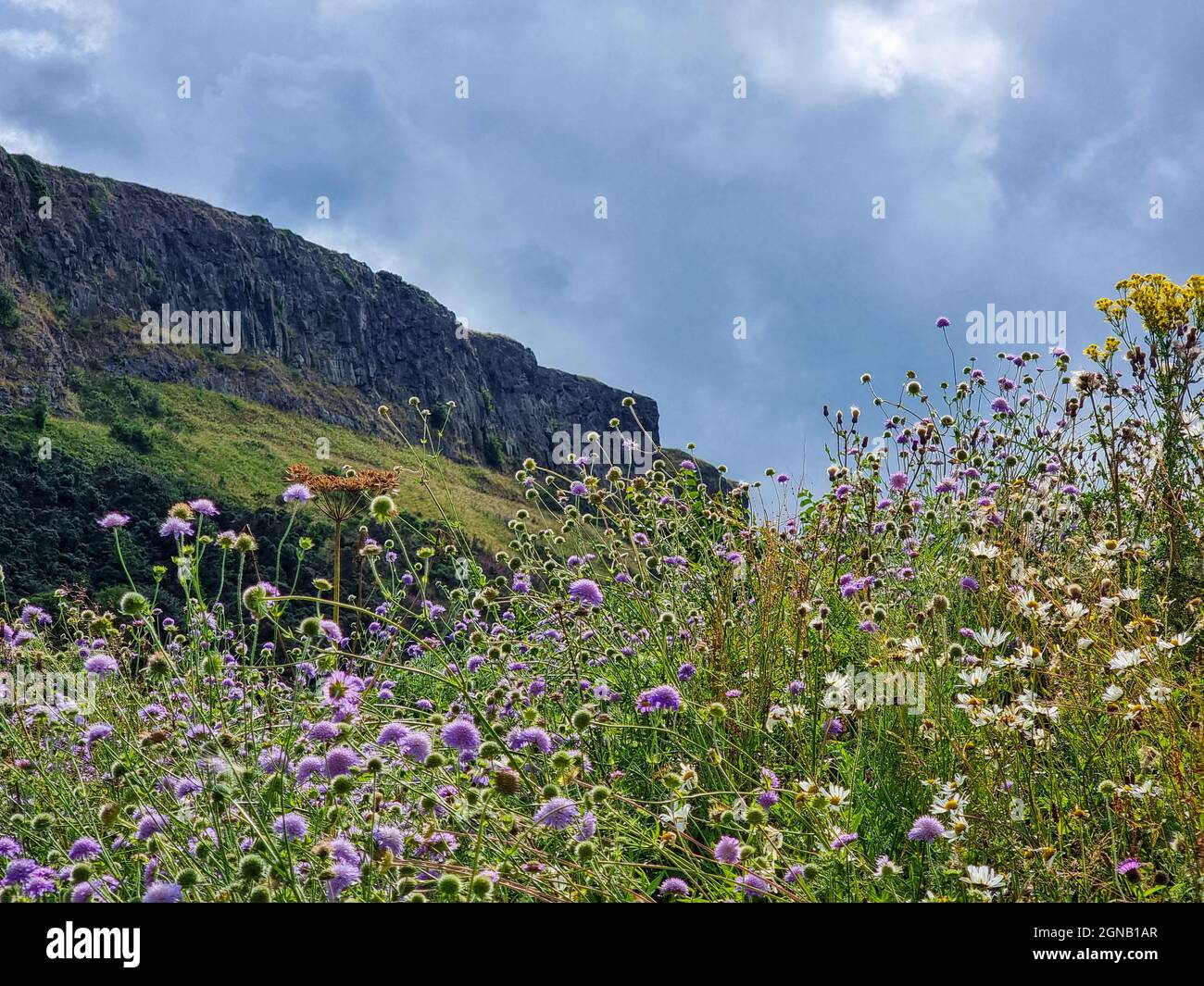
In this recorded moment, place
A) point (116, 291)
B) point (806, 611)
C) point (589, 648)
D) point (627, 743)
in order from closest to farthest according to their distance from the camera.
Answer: point (806, 611)
point (627, 743)
point (589, 648)
point (116, 291)

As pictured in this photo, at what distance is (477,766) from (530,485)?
225 cm

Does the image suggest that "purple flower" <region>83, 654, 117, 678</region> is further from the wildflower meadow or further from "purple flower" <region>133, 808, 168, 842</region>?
"purple flower" <region>133, 808, 168, 842</region>

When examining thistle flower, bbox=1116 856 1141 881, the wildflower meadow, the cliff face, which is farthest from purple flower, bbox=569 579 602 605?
the cliff face

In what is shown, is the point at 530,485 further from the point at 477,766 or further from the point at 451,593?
the point at 477,766

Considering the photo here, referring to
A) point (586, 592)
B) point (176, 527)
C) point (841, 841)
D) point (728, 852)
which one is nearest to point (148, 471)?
point (176, 527)

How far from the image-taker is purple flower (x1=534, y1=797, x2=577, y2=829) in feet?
6.28

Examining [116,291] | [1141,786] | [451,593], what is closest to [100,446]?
[116,291]

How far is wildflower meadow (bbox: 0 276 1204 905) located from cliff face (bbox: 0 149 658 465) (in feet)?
154

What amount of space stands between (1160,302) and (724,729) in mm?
3522

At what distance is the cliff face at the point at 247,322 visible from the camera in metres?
57.3

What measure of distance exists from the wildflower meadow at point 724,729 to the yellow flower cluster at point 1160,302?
0.01m

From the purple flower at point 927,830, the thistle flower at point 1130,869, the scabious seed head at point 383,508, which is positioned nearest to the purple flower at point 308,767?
the scabious seed head at point 383,508

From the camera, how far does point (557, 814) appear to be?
2.00 metres

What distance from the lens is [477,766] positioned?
2484mm
